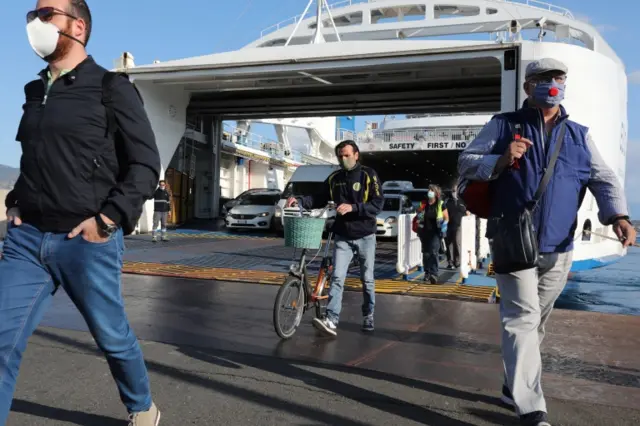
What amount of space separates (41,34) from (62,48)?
0.33 ft

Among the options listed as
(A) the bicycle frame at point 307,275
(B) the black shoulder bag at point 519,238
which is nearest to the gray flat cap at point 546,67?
(B) the black shoulder bag at point 519,238

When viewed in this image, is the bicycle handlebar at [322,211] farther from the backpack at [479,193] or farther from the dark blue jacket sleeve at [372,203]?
the backpack at [479,193]

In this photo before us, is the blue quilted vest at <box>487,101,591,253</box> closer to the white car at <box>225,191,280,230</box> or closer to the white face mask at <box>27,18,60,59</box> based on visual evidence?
the white face mask at <box>27,18,60,59</box>

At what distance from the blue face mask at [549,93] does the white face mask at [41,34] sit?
2527 millimetres

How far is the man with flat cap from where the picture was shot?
3211mm

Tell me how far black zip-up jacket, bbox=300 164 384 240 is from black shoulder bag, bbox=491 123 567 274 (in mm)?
2379

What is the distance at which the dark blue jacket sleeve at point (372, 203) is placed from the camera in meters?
5.59

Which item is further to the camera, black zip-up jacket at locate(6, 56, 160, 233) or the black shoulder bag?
the black shoulder bag

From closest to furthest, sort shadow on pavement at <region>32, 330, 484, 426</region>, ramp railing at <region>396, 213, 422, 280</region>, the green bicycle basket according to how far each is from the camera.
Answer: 1. shadow on pavement at <region>32, 330, 484, 426</region>
2. the green bicycle basket
3. ramp railing at <region>396, 213, 422, 280</region>

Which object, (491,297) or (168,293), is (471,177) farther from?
(168,293)

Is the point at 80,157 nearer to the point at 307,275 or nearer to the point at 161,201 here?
the point at 307,275

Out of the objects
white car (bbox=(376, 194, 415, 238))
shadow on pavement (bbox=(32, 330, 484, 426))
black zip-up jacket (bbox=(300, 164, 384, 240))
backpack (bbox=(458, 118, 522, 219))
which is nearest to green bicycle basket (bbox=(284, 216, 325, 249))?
black zip-up jacket (bbox=(300, 164, 384, 240))

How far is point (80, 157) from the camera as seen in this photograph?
8.38 feet

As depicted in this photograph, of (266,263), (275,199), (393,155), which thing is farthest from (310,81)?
(393,155)
